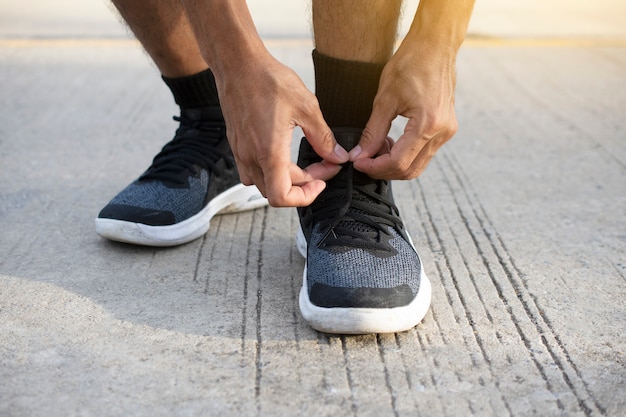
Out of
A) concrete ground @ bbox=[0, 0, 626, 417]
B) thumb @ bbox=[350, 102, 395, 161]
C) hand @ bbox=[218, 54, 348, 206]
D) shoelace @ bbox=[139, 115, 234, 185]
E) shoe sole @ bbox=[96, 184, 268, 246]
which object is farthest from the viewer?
shoelace @ bbox=[139, 115, 234, 185]

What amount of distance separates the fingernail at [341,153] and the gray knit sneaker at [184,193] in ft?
1.44

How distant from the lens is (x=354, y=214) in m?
1.40

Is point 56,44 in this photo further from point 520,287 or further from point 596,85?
point 520,287

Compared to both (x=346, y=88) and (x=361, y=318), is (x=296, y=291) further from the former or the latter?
(x=346, y=88)

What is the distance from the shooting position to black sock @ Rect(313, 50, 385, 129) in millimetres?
1425

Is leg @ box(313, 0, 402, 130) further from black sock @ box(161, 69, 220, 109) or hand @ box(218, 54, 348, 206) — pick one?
black sock @ box(161, 69, 220, 109)

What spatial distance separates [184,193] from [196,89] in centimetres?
26

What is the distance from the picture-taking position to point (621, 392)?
3.67 feet

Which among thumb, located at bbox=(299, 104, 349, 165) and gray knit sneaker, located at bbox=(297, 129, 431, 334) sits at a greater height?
thumb, located at bbox=(299, 104, 349, 165)

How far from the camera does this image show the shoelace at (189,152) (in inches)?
66.6

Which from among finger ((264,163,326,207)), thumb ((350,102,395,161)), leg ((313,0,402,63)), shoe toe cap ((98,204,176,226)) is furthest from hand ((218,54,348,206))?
shoe toe cap ((98,204,176,226))

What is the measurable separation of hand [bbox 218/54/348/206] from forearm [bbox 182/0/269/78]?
2 cm

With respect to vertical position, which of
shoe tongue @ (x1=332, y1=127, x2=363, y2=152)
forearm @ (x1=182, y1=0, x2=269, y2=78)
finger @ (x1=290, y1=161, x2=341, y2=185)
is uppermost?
forearm @ (x1=182, y1=0, x2=269, y2=78)

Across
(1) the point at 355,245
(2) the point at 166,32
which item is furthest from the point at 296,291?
(2) the point at 166,32
